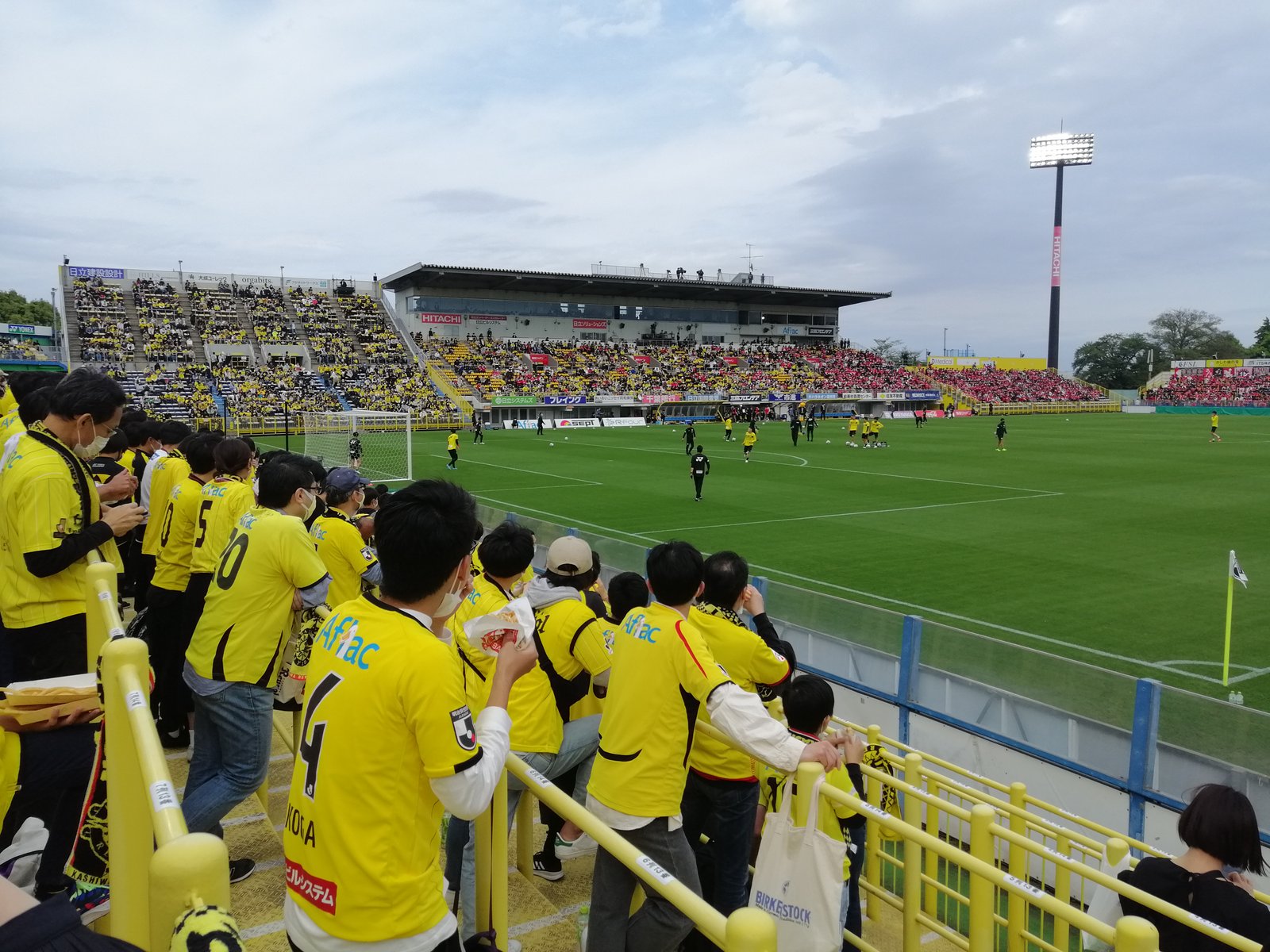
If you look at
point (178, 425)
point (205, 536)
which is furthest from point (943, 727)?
point (178, 425)

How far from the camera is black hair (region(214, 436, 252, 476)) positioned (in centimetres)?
526

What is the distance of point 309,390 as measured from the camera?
184 ft

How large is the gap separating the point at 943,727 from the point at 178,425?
8573 millimetres

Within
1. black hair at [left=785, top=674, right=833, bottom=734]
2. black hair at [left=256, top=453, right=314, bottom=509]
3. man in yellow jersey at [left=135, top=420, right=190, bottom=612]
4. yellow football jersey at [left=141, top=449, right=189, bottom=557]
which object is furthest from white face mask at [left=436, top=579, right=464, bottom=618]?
yellow football jersey at [left=141, top=449, right=189, bottom=557]

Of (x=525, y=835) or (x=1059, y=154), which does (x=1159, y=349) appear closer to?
(x=1059, y=154)

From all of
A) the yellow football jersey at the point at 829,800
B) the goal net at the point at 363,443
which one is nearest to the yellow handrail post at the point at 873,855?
the yellow football jersey at the point at 829,800

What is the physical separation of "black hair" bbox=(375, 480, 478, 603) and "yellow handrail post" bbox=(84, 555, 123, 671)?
77.8 inches

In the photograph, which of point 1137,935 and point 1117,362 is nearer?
point 1137,935

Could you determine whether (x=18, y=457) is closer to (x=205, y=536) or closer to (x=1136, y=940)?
(x=205, y=536)

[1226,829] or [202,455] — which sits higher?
[202,455]

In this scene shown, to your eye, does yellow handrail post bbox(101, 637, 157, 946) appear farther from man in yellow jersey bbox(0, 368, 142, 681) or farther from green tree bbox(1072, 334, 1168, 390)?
green tree bbox(1072, 334, 1168, 390)

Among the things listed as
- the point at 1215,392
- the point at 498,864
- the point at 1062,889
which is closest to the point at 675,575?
the point at 498,864

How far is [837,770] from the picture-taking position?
369 centimetres

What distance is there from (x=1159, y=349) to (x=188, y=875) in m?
148
